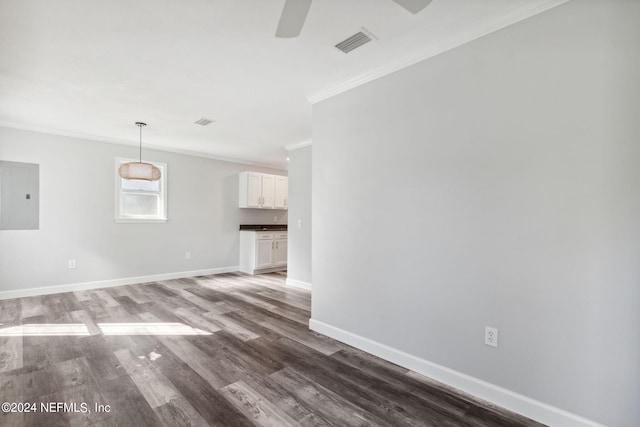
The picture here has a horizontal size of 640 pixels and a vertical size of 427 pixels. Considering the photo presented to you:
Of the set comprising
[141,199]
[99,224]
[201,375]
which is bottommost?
[201,375]

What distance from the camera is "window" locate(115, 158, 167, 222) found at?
16.8 ft

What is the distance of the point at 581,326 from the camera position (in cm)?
167

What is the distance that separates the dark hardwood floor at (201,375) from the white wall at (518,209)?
377 mm

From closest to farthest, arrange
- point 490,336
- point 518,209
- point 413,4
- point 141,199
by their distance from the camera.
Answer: point 413,4 → point 518,209 → point 490,336 → point 141,199

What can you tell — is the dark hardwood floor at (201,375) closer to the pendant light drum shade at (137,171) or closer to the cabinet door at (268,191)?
the pendant light drum shade at (137,171)

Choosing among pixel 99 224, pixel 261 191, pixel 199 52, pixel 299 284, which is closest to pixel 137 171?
pixel 99 224

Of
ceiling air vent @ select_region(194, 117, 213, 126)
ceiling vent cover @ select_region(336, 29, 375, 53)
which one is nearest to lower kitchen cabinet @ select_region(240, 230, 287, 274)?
ceiling air vent @ select_region(194, 117, 213, 126)

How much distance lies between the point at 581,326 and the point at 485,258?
1.90ft

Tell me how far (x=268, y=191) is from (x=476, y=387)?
550cm

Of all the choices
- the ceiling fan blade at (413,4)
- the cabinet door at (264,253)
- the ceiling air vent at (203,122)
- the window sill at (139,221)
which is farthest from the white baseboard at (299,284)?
the ceiling fan blade at (413,4)

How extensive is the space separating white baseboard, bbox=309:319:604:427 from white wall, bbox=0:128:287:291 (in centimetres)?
413

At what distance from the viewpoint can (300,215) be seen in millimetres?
5270

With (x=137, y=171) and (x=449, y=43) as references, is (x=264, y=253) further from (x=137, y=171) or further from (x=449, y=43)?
(x=449, y=43)

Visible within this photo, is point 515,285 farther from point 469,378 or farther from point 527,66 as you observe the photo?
point 527,66
